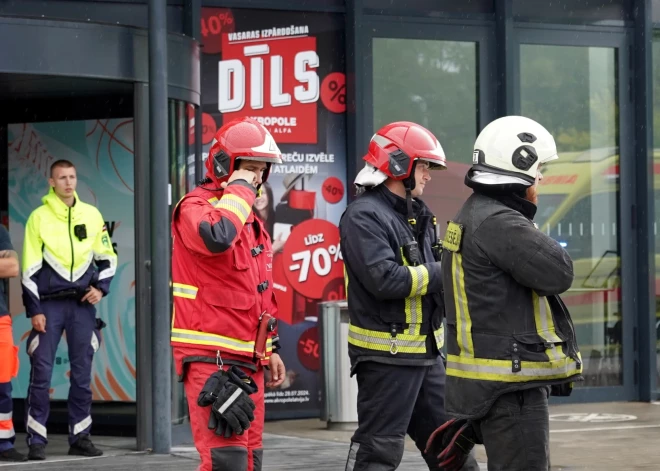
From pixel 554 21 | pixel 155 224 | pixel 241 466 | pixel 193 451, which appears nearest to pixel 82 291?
pixel 155 224

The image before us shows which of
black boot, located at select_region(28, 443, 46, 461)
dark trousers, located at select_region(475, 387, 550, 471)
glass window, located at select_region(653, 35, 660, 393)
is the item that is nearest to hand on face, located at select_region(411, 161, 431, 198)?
dark trousers, located at select_region(475, 387, 550, 471)

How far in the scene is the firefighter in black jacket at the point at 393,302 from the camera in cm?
568

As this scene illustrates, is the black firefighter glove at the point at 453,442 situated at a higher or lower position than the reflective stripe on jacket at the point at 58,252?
lower

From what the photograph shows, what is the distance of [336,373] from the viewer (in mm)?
10164

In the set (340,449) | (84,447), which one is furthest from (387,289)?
(84,447)

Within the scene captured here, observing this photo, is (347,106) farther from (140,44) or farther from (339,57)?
(140,44)

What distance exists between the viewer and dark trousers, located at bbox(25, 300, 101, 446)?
8766 millimetres

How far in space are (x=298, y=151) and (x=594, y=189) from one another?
2856 mm

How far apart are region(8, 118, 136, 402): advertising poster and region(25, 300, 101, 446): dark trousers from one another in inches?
46.1

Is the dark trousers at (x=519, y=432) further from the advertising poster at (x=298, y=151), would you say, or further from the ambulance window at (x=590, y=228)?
the ambulance window at (x=590, y=228)

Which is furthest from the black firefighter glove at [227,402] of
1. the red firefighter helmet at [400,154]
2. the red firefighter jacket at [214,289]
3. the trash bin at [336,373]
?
the trash bin at [336,373]

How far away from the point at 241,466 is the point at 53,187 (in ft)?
14.4

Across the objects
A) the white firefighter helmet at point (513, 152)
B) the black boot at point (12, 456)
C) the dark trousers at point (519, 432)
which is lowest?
the black boot at point (12, 456)

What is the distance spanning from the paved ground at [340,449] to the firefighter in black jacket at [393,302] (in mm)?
2327
